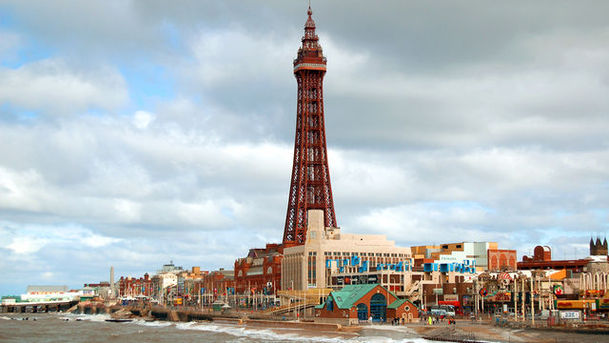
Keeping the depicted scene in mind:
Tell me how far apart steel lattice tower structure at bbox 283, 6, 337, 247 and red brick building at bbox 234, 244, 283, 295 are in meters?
5.49

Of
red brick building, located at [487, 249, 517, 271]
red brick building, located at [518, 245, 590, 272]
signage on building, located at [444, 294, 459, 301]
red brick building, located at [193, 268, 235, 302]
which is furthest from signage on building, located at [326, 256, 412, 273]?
red brick building, located at [518, 245, 590, 272]

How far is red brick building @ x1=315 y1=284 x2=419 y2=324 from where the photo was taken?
92.8 meters

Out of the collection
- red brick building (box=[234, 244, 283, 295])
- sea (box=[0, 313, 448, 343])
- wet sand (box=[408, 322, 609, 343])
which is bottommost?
sea (box=[0, 313, 448, 343])

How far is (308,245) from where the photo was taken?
13562 centimetres

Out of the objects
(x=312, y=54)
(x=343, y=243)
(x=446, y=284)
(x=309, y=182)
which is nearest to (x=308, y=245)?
(x=343, y=243)

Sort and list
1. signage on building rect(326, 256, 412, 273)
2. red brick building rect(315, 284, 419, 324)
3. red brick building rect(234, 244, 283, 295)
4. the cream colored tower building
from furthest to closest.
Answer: red brick building rect(234, 244, 283, 295)
the cream colored tower building
signage on building rect(326, 256, 412, 273)
red brick building rect(315, 284, 419, 324)

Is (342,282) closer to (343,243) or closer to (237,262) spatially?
(343,243)

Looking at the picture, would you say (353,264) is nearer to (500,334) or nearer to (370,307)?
(370,307)

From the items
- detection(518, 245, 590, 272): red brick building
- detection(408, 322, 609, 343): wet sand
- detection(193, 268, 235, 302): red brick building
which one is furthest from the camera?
detection(193, 268, 235, 302): red brick building

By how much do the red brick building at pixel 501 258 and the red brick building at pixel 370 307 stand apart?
230 feet

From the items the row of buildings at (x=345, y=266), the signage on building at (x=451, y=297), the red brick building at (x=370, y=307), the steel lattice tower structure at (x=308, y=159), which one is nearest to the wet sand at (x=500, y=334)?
the red brick building at (x=370, y=307)

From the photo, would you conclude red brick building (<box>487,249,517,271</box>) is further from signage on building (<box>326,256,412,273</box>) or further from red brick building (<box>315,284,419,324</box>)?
red brick building (<box>315,284,419,324</box>)

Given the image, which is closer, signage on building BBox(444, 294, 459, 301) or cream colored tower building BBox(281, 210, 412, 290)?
signage on building BBox(444, 294, 459, 301)

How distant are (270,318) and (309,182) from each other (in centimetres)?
4643
